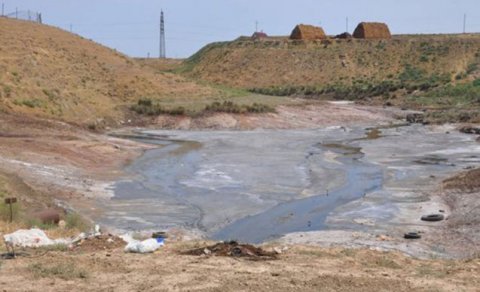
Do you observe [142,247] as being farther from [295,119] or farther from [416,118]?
[416,118]

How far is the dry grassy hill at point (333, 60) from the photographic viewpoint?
96438 millimetres

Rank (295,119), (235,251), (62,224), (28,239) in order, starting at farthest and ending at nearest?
1. (295,119)
2. (62,224)
3. (28,239)
4. (235,251)

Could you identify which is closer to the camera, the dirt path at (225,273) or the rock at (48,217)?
the dirt path at (225,273)

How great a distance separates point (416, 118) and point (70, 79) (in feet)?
96.6

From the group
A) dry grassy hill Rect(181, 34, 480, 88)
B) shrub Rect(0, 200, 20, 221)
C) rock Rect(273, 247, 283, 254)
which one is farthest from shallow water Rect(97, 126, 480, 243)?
dry grassy hill Rect(181, 34, 480, 88)

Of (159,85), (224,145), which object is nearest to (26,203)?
(224,145)

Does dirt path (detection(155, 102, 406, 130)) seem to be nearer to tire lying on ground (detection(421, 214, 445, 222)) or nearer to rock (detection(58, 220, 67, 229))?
tire lying on ground (detection(421, 214, 445, 222))

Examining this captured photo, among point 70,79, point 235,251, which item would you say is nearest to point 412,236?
point 235,251

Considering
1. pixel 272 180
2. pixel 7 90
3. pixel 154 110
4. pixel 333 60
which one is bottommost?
pixel 272 180

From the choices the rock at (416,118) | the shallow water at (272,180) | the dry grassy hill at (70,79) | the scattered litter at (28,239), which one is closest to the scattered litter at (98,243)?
the scattered litter at (28,239)

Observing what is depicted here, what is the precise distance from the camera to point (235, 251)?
12.2 meters

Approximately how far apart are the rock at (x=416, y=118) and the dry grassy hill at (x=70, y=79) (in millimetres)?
18348

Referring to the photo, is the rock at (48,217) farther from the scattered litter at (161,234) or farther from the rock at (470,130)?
the rock at (470,130)

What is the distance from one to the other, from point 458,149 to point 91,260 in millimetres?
30308
